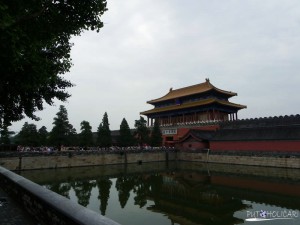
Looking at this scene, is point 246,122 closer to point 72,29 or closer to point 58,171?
point 58,171

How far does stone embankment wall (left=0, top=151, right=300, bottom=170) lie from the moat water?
125 centimetres

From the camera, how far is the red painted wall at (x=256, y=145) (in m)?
30.1

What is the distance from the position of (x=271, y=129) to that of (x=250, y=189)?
16.0m

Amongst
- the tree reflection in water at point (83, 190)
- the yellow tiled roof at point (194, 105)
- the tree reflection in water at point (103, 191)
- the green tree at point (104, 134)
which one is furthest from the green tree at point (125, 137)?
the tree reflection in water at point (83, 190)

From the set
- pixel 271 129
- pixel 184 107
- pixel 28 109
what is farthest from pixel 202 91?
pixel 28 109

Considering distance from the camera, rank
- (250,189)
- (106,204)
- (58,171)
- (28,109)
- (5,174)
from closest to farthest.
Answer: (5,174) < (28,109) < (106,204) < (250,189) < (58,171)

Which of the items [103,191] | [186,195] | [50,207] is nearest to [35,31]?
[50,207]

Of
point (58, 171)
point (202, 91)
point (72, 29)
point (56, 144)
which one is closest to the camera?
point (72, 29)

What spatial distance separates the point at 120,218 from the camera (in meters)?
13.4

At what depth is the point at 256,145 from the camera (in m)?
33.6

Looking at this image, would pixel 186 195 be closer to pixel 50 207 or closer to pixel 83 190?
pixel 83 190

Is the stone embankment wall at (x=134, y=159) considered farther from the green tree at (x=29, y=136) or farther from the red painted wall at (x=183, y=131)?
the green tree at (x=29, y=136)

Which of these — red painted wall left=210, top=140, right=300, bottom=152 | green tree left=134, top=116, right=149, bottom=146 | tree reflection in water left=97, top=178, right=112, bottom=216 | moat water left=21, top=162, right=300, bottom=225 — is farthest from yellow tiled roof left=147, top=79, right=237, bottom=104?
tree reflection in water left=97, top=178, right=112, bottom=216

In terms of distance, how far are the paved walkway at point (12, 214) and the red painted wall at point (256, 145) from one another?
29.4m
